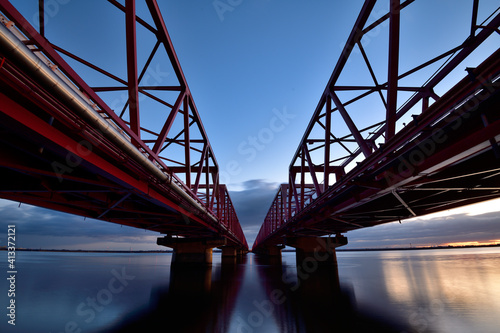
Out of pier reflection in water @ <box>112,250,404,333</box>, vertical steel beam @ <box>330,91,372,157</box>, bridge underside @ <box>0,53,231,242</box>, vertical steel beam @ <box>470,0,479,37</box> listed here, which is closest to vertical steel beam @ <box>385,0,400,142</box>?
vertical steel beam @ <box>470,0,479,37</box>

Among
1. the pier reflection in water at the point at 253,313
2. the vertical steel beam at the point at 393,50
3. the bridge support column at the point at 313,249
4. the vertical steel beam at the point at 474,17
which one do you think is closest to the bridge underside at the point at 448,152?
the vertical steel beam at the point at 393,50

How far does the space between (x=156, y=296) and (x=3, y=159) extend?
50.8ft

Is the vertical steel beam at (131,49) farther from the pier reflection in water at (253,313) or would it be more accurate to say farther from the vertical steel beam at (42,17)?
the pier reflection in water at (253,313)

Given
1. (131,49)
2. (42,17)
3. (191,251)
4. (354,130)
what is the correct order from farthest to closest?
(191,251)
(354,130)
(131,49)
(42,17)

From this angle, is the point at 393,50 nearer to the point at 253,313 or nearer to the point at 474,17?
the point at 474,17

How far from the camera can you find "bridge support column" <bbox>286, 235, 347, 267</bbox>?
3644 cm

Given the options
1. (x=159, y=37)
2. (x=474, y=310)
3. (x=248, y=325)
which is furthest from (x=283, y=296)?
(x=159, y=37)

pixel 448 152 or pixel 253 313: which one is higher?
pixel 448 152

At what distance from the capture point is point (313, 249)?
122ft

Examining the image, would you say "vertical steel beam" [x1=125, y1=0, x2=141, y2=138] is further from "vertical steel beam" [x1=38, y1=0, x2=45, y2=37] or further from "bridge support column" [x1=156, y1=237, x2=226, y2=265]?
"bridge support column" [x1=156, y1=237, x2=226, y2=265]

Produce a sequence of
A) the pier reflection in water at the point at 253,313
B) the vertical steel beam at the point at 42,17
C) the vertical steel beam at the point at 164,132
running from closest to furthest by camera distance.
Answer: the vertical steel beam at the point at 42,17, the vertical steel beam at the point at 164,132, the pier reflection in water at the point at 253,313

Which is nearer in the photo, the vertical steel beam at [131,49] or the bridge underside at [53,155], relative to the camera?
the bridge underside at [53,155]

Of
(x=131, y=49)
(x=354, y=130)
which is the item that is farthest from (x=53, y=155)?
(x=354, y=130)

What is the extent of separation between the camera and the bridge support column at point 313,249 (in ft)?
120
